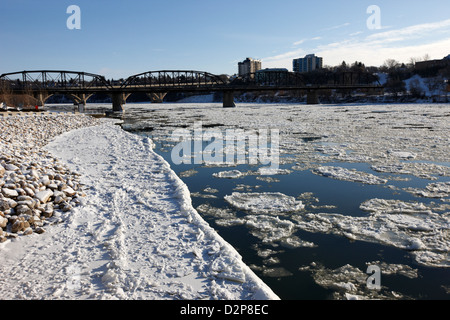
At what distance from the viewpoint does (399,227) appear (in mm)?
6512

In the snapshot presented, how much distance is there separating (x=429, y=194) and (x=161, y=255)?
7.14 metres

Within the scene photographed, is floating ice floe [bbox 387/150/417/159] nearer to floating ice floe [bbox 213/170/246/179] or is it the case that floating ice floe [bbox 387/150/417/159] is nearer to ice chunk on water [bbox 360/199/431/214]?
ice chunk on water [bbox 360/199/431/214]

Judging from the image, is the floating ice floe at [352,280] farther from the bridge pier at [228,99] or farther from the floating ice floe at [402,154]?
the bridge pier at [228,99]

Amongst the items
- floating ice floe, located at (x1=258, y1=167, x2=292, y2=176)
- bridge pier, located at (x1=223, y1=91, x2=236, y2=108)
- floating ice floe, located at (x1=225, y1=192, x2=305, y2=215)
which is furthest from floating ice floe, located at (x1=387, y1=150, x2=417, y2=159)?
→ bridge pier, located at (x1=223, y1=91, x2=236, y2=108)

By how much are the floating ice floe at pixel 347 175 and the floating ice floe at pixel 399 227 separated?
2163 mm

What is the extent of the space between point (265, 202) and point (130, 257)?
12.8ft

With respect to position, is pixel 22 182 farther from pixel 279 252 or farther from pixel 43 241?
pixel 279 252

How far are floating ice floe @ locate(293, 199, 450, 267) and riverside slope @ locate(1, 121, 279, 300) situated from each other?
236cm

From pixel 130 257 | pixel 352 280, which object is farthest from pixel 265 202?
pixel 130 257

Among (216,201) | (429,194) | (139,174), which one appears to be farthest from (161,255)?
(429,194)

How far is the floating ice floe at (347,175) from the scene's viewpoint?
9932 millimetres

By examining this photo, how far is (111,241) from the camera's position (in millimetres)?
5688

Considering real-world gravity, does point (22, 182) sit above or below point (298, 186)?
above
